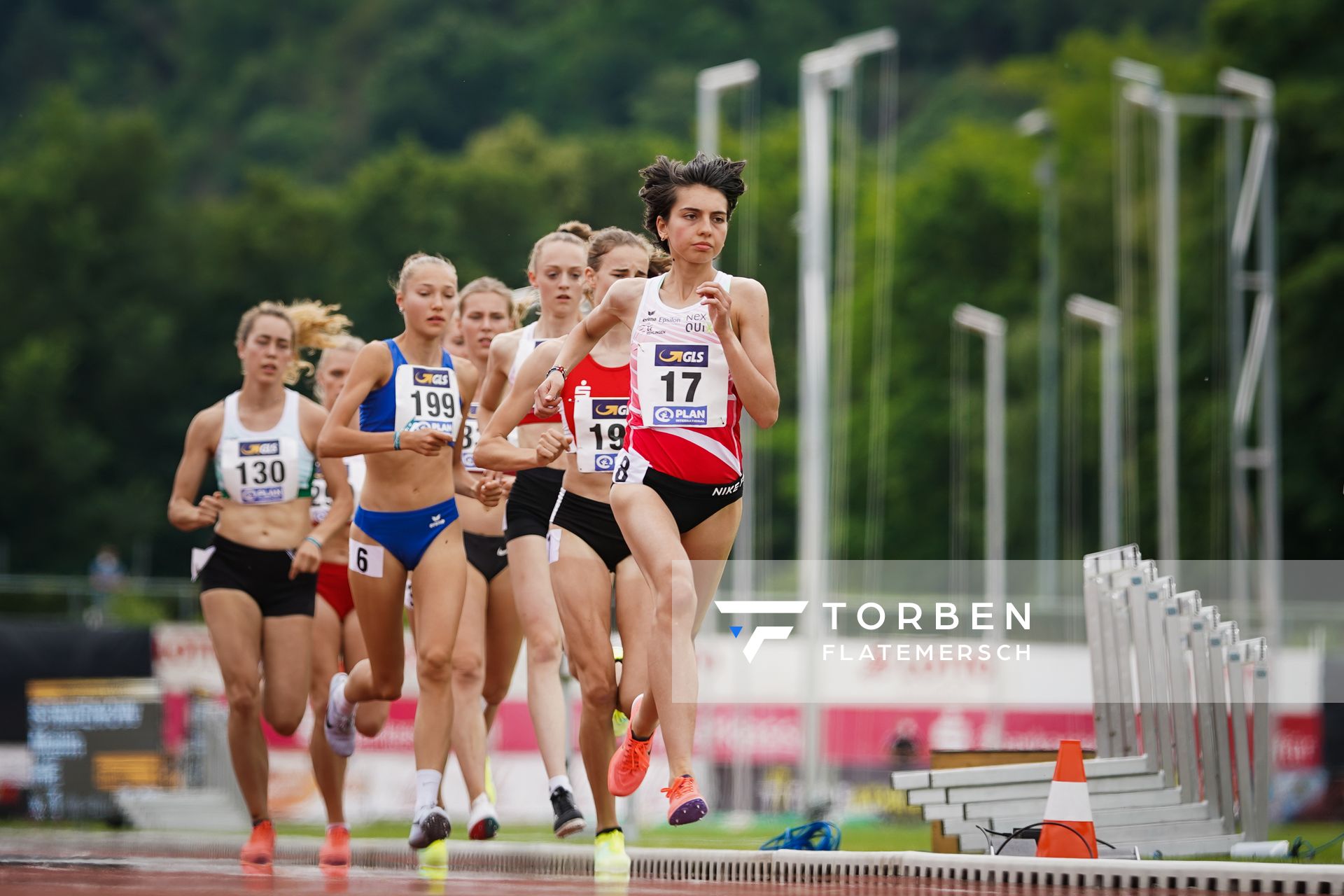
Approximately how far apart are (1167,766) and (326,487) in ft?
18.7

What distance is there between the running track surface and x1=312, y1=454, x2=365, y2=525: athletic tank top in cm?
371

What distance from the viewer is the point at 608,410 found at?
1152 cm

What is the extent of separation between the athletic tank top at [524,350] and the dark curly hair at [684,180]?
2.16 m

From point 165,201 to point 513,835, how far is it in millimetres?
58625

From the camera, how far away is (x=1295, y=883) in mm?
9844

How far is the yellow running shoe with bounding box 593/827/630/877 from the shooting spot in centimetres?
1095

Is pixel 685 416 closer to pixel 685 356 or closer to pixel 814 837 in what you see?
pixel 685 356

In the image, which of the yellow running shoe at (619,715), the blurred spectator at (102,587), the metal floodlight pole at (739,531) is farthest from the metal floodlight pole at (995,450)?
the yellow running shoe at (619,715)

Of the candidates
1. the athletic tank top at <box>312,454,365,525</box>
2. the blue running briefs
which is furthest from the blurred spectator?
the blue running briefs

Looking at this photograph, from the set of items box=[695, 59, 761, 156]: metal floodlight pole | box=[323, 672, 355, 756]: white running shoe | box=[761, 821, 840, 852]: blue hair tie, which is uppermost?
box=[695, 59, 761, 156]: metal floodlight pole

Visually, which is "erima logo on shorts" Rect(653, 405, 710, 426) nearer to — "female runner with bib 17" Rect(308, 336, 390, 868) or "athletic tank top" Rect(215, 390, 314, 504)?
"female runner with bib 17" Rect(308, 336, 390, 868)

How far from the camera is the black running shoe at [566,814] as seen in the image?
11.2m

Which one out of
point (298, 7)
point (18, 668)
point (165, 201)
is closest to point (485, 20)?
point (298, 7)

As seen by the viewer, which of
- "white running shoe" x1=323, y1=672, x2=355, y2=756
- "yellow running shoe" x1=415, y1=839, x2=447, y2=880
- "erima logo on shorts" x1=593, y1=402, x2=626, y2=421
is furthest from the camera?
"white running shoe" x1=323, y1=672, x2=355, y2=756
